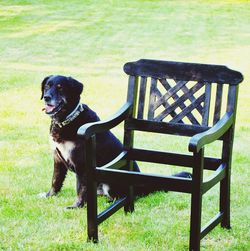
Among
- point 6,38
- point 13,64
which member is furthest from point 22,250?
point 6,38

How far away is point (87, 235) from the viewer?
5254mm

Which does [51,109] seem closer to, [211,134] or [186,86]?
[186,86]

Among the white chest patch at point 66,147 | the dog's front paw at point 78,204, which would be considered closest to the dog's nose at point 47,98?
the white chest patch at point 66,147

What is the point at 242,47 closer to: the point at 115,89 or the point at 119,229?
the point at 115,89

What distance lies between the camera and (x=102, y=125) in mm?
5168

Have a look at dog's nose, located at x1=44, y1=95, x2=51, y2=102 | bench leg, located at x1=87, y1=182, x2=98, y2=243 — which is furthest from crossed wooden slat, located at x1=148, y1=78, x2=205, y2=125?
dog's nose, located at x1=44, y1=95, x2=51, y2=102

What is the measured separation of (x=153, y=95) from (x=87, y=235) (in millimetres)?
1246

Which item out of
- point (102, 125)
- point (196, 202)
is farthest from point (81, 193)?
point (196, 202)

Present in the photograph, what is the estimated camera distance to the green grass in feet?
17.6

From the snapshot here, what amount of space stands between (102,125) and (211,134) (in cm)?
88

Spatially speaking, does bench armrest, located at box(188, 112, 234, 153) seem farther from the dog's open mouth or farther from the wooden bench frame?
the dog's open mouth

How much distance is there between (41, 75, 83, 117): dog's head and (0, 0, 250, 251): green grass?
87 cm

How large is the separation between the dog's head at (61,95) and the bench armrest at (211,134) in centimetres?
152

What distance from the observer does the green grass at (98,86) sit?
5.36 meters
